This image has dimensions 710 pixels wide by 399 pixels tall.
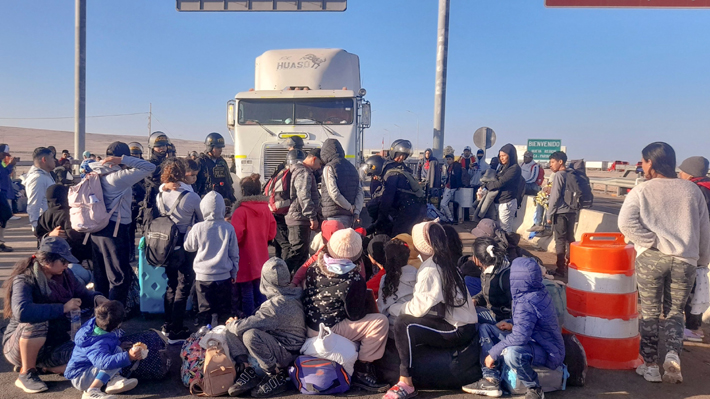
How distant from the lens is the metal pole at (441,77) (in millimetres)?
13188

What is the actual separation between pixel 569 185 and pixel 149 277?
603 centimetres

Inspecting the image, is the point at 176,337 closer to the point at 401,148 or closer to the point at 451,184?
the point at 401,148

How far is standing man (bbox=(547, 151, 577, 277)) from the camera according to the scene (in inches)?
294

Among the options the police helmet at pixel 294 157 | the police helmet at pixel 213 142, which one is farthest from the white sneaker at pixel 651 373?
the police helmet at pixel 213 142

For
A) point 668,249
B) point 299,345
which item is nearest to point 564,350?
point 668,249

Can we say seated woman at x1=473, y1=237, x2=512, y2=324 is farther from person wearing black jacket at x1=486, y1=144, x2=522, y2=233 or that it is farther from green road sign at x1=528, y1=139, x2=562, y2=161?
green road sign at x1=528, y1=139, x2=562, y2=161

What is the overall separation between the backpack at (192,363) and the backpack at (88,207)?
1858mm

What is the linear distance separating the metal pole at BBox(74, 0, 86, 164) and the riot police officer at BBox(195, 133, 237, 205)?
8381 mm

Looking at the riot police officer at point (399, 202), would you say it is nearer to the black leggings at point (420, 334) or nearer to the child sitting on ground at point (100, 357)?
the black leggings at point (420, 334)

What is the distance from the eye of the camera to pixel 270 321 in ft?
12.9

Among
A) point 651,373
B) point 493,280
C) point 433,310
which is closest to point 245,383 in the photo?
point 433,310

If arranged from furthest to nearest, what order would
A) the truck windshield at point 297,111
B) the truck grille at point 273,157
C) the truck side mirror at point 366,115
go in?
the truck side mirror at point 366,115
the truck windshield at point 297,111
the truck grille at point 273,157

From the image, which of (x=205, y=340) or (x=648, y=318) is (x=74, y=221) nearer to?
(x=205, y=340)

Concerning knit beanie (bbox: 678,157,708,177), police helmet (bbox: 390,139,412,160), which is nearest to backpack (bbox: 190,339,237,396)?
police helmet (bbox: 390,139,412,160)
